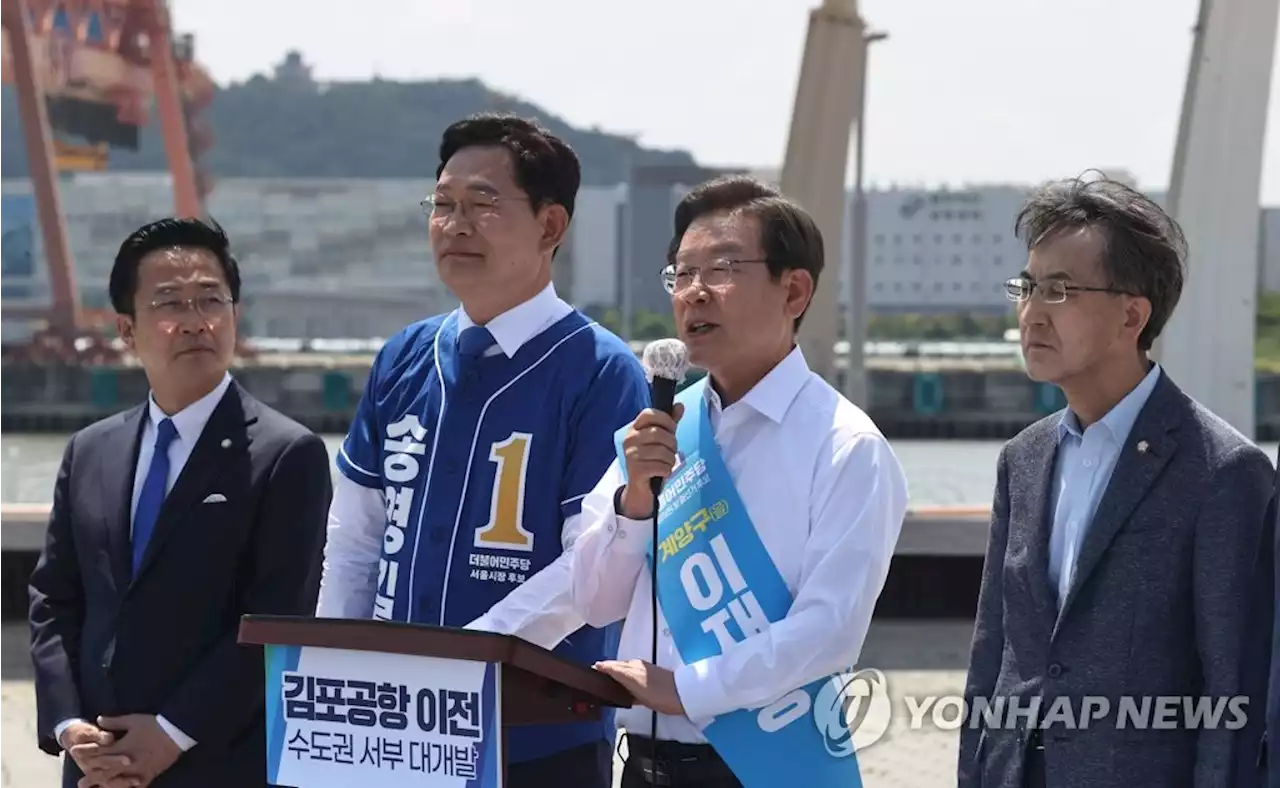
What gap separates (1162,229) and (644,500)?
954mm

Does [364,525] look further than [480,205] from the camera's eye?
Yes

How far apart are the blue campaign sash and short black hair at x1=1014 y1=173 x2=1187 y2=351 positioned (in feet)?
2.22

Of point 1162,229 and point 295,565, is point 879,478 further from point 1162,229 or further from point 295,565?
point 295,565

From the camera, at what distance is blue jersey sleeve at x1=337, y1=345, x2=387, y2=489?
9.68 ft

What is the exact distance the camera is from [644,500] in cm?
248

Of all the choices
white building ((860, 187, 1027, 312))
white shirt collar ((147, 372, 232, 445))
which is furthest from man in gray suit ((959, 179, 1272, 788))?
white building ((860, 187, 1027, 312))

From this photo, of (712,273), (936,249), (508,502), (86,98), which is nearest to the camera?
(712,273)

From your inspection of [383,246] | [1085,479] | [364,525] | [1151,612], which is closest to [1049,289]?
[1085,479]

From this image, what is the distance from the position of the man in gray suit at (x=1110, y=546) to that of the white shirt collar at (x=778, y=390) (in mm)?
379

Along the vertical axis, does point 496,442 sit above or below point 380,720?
above

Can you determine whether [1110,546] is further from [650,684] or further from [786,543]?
[650,684]

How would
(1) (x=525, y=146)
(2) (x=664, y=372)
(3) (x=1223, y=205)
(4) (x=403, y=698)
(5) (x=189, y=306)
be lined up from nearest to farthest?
(4) (x=403, y=698), (2) (x=664, y=372), (1) (x=525, y=146), (5) (x=189, y=306), (3) (x=1223, y=205)

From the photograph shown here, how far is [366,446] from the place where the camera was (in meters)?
2.96

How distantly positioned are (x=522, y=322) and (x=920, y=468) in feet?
83.4
